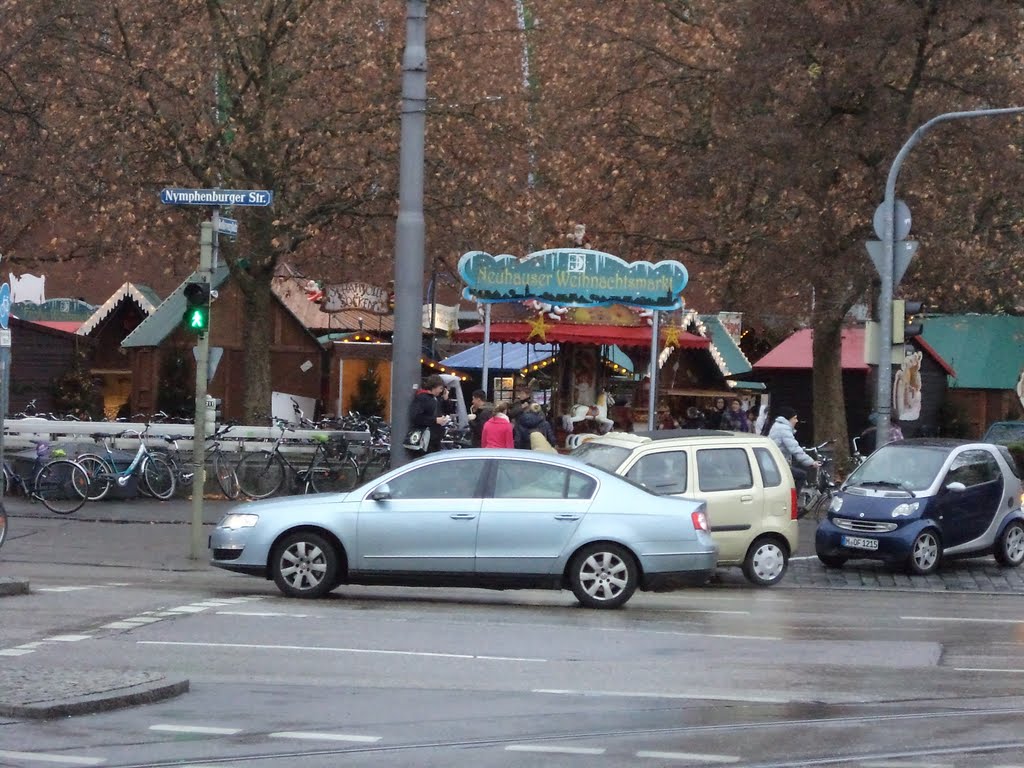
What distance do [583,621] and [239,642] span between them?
123 inches

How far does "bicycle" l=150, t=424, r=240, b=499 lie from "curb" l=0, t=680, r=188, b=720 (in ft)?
51.4

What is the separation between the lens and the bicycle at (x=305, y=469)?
81.9ft

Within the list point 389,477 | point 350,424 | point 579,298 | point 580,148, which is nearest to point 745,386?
point 580,148

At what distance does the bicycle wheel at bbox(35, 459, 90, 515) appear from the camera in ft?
74.1

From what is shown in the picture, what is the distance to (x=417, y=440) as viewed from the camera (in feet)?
62.9

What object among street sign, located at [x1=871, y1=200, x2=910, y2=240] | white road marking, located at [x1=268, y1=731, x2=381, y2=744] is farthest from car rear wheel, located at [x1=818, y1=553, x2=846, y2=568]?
white road marking, located at [x1=268, y1=731, x2=381, y2=744]

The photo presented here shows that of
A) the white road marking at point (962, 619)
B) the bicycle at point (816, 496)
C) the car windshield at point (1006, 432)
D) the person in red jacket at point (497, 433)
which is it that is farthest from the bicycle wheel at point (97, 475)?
the car windshield at point (1006, 432)

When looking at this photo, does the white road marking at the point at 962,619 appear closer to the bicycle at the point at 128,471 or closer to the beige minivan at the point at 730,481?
the beige minivan at the point at 730,481

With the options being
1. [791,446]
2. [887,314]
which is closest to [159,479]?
[791,446]

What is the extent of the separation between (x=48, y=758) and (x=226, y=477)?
1769 centimetres

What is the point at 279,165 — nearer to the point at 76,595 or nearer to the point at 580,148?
the point at 580,148

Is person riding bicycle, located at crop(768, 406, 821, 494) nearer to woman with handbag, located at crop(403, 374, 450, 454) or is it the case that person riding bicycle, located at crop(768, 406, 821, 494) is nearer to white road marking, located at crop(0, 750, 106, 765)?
woman with handbag, located at crop(403, 374, 450, 454)

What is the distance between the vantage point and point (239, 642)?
37.6ft

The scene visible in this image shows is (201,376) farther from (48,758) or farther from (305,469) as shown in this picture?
(48,758)
